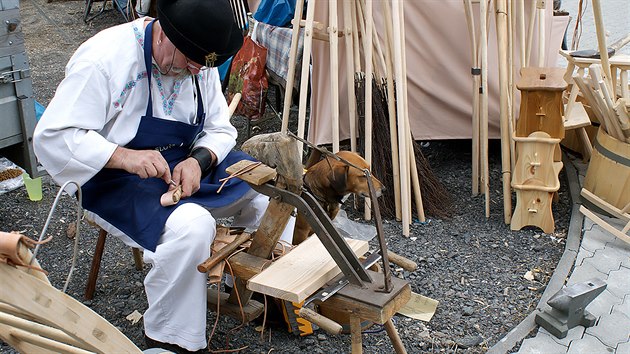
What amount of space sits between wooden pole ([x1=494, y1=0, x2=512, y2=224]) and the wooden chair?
287cm

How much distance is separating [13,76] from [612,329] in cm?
356

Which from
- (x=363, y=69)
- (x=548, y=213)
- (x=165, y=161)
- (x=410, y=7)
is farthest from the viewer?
(x=410, y=7)

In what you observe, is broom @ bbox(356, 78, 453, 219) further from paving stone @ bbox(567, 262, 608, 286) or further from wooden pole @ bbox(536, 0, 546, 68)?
wooden pole @ bbox(536, 0, 546, 68)

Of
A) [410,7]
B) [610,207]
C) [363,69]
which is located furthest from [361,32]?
[610,207]

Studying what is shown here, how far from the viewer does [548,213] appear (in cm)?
396

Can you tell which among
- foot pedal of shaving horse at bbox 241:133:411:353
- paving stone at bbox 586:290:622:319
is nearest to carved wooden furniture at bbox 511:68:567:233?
paving stone at bbox 586:290:622:319

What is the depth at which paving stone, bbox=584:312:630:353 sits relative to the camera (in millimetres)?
3031

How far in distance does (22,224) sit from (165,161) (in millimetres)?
1998

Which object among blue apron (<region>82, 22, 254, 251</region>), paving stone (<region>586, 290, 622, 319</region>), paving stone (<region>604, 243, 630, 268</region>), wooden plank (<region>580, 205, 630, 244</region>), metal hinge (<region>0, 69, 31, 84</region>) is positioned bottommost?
paving stone (<region>586, 290, 622, 319</region>)

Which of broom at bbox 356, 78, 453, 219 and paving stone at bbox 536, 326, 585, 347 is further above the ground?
broom at bbox 356, 78, 453, 219

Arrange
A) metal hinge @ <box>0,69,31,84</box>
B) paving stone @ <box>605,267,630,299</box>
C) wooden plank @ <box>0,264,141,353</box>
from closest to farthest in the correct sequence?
wooden plank @ <box>0,264,141,353</box>, paving stone @ <box>605,267,630,299</box>, metal hinge @ <box>0,69,31,84</box>

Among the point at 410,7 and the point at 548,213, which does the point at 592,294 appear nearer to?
the point at 548,213

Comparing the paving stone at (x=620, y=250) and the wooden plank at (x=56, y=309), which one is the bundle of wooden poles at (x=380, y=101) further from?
the wooden plank at (x=56, y=309)

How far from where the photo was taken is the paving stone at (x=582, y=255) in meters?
3.62
